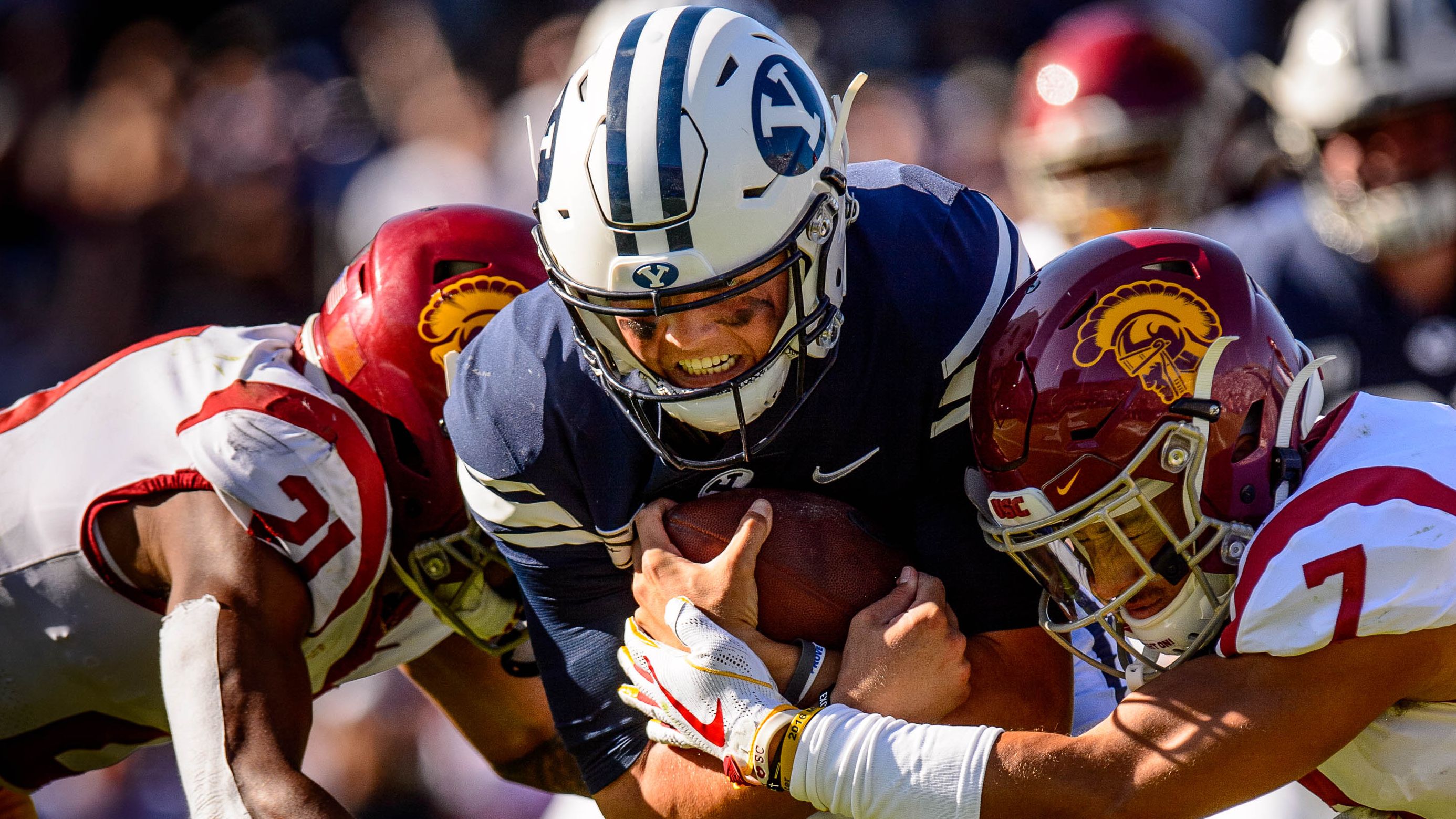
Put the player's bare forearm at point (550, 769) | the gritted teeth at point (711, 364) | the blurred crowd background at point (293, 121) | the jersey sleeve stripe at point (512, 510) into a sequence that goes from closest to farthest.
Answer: the gritted teeth at point (711, 364)
the jersey sleeve stripe at point (512, 510)
the player's bare forearm at point (550, 769)
the blurred crowd background at point (293, 121)

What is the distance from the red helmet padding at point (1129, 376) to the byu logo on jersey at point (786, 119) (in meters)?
0.49

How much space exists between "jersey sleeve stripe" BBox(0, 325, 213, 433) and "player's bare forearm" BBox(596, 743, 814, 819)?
56.7 inches

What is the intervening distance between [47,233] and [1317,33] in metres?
7.11

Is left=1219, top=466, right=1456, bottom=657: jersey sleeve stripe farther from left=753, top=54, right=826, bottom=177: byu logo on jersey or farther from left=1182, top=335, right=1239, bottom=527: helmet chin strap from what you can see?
left=753, top=54, right=826, bottom=177: byu logo on jersey

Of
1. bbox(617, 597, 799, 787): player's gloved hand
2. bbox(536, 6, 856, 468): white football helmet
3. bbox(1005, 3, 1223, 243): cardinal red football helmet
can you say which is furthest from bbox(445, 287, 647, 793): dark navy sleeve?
bbox(1005, 3, 1223, 243): cardinal red football helmet

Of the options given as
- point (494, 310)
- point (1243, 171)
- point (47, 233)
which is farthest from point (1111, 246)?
point (47, 233)

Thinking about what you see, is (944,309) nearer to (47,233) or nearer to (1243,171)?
(1243,171)

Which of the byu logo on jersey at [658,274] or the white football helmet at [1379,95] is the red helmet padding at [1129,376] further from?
the white football helmet at [1379,95]

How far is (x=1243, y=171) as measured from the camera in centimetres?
641

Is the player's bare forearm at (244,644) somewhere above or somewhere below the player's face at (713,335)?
below

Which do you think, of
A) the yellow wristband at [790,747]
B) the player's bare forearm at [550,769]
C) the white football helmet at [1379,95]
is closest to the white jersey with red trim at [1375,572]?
the yellow wristband at [790,747]

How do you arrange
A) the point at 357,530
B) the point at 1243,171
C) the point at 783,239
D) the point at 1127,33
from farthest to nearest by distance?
1. the point at 1243,171
2. the point at 1127,33
3. the point at 357,530
4. the point at 783,239

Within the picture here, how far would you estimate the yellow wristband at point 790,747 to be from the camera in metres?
2.72

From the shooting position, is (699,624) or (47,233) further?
(47,233)
